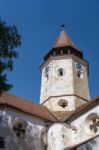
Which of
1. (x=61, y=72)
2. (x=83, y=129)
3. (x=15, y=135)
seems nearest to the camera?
(x=15, y=135)

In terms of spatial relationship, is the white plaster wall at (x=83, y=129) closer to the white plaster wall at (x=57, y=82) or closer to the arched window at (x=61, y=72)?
the white plaster wall at (x=57, y=82)

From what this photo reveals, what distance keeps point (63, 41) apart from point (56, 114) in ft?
32.3

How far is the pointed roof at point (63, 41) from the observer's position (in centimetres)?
3219

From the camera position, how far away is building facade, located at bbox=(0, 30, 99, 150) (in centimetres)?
2139

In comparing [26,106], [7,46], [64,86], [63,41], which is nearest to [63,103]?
[64,86]

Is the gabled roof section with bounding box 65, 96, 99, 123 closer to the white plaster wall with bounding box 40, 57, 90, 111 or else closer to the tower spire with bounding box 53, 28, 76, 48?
the white plaster wall with bounding box 40, 57, 90, 111

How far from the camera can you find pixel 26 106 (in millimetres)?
25297

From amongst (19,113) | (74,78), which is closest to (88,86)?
(74,78)

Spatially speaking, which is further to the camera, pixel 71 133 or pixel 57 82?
pixel 57 82

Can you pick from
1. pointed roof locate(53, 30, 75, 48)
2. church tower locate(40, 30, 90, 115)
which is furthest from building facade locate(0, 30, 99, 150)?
pointed roof locate(53, 30, 75, 48)

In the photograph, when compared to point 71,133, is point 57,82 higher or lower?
higher

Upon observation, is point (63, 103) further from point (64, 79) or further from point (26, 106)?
point (26, 106)

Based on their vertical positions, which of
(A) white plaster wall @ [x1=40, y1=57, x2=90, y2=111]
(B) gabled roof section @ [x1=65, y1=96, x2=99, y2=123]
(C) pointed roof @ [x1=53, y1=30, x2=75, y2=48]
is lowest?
(B) gabled roof section @ [x1=65, y1=96, x2=99, y2=123]

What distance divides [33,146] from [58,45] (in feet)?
43.8
